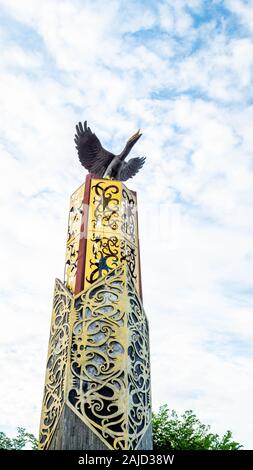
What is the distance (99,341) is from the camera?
300 inches

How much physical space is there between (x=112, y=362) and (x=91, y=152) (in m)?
5.06

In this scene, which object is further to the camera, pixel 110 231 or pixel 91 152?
pixel 91 152

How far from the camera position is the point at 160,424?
1644cm

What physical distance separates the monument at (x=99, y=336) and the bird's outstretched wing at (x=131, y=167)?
980 mm

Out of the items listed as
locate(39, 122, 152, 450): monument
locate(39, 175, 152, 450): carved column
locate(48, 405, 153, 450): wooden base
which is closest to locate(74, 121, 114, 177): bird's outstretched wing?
locate(39, 122, 152, 450): monument

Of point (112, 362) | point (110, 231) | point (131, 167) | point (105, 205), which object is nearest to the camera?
point (112, 362)

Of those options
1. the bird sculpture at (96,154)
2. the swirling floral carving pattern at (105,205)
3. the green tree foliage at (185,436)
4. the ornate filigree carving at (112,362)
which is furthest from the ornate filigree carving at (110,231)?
the green tree foliage at (185,436)

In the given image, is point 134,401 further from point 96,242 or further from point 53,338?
point 96,242

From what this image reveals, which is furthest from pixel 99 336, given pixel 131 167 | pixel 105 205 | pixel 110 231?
pixel 131 167

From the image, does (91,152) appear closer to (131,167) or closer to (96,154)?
(96,154)
